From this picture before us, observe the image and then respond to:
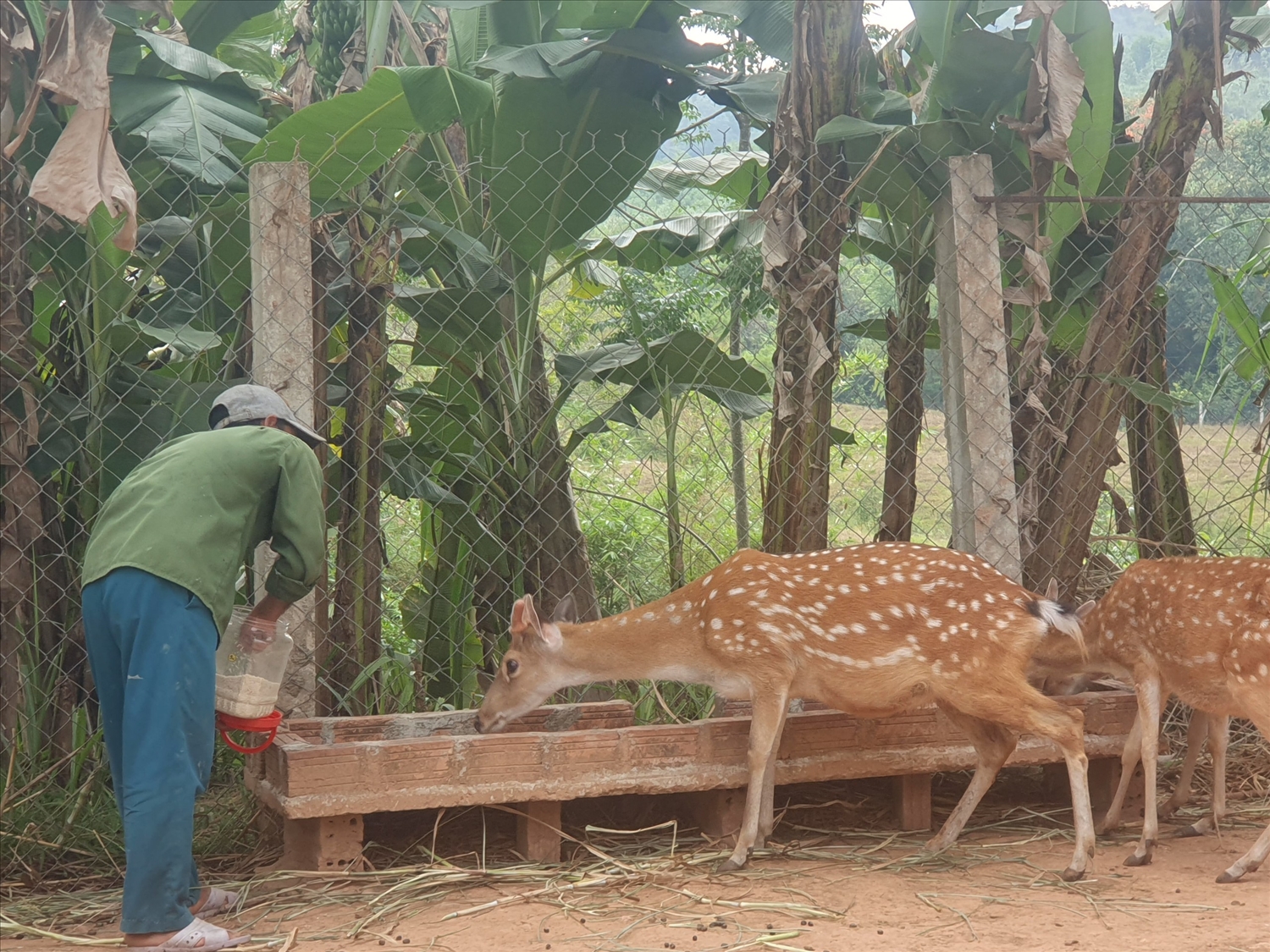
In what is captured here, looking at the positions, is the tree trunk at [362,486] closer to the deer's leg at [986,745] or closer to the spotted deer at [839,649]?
the spotted deer at [839,649]

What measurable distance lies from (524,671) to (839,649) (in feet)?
4.04

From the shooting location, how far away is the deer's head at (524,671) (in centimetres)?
502

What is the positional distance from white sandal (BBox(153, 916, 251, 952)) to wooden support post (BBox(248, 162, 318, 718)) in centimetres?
122

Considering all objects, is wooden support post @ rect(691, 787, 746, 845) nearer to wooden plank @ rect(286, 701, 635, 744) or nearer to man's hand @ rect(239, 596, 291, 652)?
wooden plank @ rect(286, 701, 635, 744)

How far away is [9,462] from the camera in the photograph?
16.1ft

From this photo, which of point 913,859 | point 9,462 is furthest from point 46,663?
point 913,859

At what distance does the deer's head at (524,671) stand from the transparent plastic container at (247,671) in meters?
0.95

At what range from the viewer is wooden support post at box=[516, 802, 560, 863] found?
15.3 feet

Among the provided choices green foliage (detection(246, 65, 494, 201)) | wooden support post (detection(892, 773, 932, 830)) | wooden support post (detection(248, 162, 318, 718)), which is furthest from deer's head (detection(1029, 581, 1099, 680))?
green foliage (detection(246, 65, 494, 201))

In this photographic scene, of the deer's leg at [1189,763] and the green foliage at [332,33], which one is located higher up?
the green foliage at [332,33]

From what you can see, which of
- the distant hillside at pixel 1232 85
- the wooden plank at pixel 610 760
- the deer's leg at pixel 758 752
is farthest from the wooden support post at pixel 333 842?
the distant hillside at pixel 1232 85

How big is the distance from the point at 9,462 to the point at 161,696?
5.13 ft


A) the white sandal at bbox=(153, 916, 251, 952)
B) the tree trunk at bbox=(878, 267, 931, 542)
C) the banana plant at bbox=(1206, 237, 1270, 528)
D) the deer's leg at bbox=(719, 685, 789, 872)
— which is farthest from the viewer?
the banana plant at bbox=(1206, 237, 1270, 528)

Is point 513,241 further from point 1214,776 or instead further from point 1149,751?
point 1214,776
